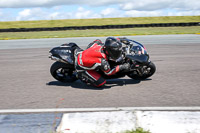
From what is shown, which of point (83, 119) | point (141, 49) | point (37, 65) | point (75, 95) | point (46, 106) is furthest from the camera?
point (37, 65)

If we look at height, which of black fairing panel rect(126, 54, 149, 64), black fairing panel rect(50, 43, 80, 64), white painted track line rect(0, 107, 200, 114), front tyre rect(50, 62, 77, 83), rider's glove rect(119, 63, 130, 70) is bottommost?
white painted track line rect(0, 107, 200, 114)

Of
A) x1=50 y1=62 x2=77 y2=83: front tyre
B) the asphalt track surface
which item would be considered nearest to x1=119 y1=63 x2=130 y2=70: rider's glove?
the asphalt track surface

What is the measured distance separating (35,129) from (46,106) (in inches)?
46.7

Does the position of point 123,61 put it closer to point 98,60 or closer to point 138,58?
point 138,58

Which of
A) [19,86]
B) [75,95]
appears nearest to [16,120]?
[75,95]

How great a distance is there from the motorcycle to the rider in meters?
0.17

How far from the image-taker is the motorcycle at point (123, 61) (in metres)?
5.83

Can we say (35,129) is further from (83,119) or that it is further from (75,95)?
(75,95)

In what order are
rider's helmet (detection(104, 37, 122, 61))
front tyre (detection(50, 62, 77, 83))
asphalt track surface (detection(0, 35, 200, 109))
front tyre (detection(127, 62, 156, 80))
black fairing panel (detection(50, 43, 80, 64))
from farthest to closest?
front tyre (detection(50, 62, 77, 83)), front tyre (detection(127, 62, 156, 80)), black fairing panel (detection(50, 43, 80, 64)), rider's helmet (detection(104, 37, 122, 61)), asphalt track surface (detection(0, 35, 200, 109))

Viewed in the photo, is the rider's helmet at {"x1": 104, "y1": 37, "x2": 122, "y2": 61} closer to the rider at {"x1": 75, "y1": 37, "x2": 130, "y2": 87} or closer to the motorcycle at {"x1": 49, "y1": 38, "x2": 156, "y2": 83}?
the rider at {"x1": 75, "y1": 37, "x2": 130, "y2": 87}

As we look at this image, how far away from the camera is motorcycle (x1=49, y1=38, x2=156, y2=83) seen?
5832 millimetres

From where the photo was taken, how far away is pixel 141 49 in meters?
5.94

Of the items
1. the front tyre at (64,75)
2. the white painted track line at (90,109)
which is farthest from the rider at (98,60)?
the white painted track line at (90,109)

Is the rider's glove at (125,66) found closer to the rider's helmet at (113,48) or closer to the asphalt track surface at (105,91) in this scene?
the rider's helmet at (113,48)
